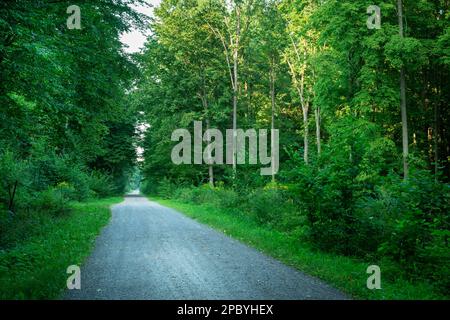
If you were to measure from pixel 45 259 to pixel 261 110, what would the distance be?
30.6m

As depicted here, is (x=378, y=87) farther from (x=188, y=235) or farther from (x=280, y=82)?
(x=280, y=82)

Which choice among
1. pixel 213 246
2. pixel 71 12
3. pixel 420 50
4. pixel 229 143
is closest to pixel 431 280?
pixel 213 246

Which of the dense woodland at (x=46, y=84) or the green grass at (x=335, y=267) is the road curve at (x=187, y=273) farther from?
the dense woodland at (x=46, y=84)

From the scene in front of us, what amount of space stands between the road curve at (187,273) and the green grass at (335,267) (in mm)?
307

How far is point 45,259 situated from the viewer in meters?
8.28

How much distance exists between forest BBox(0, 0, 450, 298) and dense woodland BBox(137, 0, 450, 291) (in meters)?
0.06

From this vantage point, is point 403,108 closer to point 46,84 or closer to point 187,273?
point 187,273

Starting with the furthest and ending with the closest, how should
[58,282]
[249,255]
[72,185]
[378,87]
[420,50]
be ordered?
[72,185]
[378,87]
[420,50]
[249,255]
[58,282]

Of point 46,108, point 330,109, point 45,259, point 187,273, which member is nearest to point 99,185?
point 330,109

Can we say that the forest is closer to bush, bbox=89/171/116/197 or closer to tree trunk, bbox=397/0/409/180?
tree trunk, bbox=397/0/409/180

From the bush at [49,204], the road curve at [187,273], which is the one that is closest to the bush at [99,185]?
the bush at [49,204]

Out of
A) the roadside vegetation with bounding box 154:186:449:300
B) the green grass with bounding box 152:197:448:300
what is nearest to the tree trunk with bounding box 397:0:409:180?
the roadside vegetation with bounding box 154:186:449:300

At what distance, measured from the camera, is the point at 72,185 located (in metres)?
22.7
